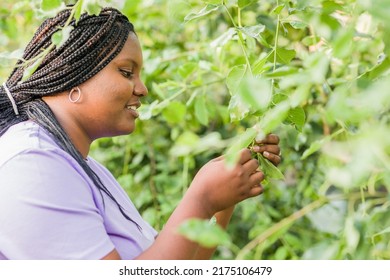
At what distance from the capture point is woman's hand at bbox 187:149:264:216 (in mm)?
1032

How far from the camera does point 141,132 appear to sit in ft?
7.57

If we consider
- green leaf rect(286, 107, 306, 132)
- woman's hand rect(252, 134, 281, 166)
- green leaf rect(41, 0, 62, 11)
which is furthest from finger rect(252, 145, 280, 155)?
green leaf rect(41, 0, 62, 11)

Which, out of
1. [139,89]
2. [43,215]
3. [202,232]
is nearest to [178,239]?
[43,215]

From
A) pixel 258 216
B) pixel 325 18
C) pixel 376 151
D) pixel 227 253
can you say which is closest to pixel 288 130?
pixel 258 216

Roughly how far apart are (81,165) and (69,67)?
0.59ft

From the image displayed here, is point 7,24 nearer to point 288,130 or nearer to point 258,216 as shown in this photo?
point 288,130

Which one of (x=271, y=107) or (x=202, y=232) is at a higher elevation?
(x=202, y=232)

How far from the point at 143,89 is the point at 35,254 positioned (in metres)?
0.38

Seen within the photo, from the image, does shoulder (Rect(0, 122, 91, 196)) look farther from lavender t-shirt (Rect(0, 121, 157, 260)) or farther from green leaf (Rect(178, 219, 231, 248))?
green leaf (Rect(178, 219, 231, 248))

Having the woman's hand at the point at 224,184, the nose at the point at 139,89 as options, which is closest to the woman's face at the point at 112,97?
the nose at the point at 139,89

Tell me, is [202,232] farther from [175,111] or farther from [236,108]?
[175,111]

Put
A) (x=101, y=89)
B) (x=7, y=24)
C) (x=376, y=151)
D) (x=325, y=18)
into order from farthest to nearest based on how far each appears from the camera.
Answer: (x=7, y=24) → (x=101, y=89) → (x=325, y=18) → (x=376, y=151)

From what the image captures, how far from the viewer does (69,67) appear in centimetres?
119
